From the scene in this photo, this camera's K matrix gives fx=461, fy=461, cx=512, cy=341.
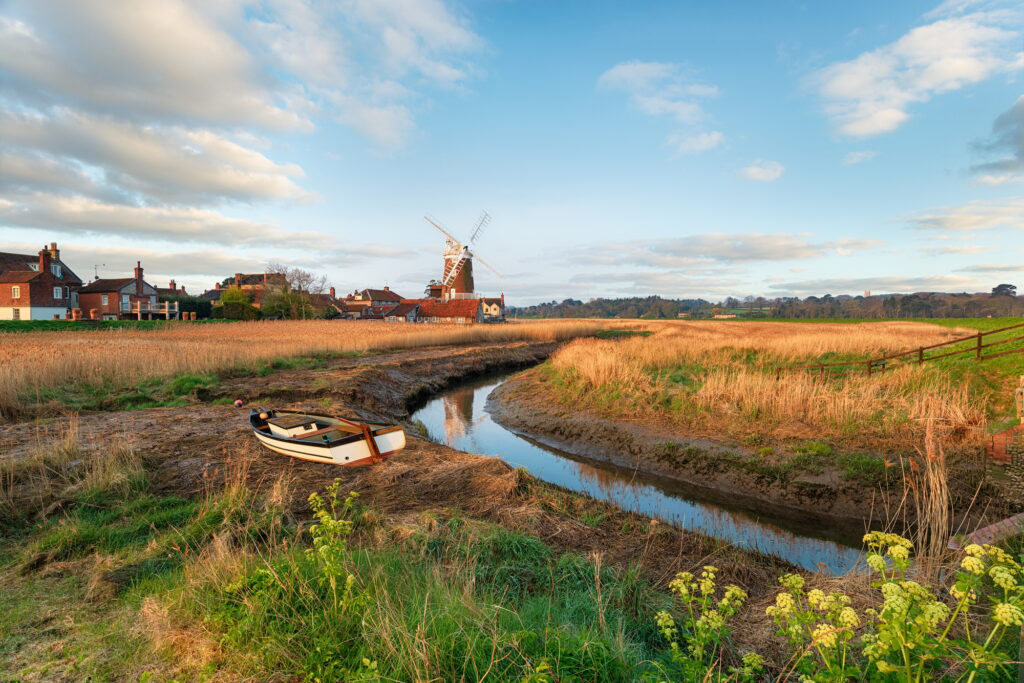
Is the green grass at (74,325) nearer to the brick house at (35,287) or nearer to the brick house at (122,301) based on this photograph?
the brick house at (35,287)

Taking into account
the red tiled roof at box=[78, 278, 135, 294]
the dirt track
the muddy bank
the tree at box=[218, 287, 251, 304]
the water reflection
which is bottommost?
the water reflection

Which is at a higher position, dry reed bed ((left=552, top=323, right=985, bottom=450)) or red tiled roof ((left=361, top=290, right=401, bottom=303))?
red tiled roof ((left=361, top=290, right=401, bottom=303))

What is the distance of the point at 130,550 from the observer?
5.05 meters

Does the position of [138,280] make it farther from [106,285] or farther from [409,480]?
[409,480]

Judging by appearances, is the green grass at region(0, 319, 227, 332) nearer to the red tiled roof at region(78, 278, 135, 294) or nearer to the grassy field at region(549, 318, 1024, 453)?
the red tiled roof at region(78, 278, 135, 294)

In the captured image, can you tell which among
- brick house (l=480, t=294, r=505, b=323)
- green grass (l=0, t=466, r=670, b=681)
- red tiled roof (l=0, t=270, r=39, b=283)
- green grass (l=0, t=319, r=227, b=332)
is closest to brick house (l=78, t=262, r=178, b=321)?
red tiled roof (l=0, t=270, r=39, b=283)

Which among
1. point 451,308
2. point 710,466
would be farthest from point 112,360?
point 451,308

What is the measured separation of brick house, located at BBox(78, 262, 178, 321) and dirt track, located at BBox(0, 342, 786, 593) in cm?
5629

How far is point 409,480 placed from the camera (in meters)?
8.16

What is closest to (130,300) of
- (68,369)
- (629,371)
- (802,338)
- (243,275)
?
(243,275)

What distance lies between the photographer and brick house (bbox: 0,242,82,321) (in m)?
48.5

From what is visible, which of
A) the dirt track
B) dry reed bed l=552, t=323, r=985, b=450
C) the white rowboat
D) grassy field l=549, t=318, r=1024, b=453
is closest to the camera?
the dirt track

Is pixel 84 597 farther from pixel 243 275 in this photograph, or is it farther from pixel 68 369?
pixel 243 275

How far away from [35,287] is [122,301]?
9.88 m
